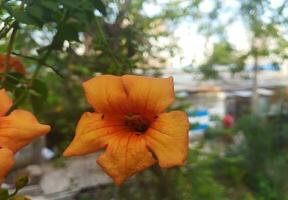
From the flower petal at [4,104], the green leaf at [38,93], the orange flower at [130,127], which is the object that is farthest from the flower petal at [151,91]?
the green leaf at [38,93]

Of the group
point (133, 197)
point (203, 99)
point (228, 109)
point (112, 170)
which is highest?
point (112, 170)

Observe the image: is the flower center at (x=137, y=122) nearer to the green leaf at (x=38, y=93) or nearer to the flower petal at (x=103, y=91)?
the flower petal at (x=103, y=91)

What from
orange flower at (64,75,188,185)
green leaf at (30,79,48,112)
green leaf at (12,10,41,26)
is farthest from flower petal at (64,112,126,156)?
green leaf at (30,79,48,112)

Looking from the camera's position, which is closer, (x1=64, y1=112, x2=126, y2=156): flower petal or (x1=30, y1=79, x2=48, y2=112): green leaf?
(x1=64, y1=112, x2=126, y2=156): flower petal

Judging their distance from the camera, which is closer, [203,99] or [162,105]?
[162,105]

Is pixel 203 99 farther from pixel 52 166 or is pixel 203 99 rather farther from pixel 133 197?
pixel 133 197

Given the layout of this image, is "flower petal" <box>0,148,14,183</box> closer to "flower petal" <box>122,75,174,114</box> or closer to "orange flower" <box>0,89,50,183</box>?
"orange flower" <box>0,89,50,183</box>

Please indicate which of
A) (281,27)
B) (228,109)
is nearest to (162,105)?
(281,27)
